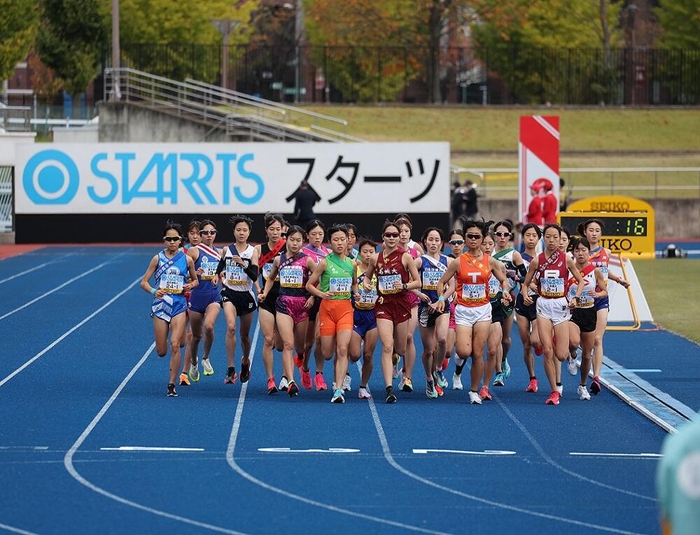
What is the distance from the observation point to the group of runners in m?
13.8

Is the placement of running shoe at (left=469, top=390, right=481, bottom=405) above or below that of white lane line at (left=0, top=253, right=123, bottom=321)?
below

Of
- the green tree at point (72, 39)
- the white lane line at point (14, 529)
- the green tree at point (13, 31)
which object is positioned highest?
the green tree at point (72, 39)

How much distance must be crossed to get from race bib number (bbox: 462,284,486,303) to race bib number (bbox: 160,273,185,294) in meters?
2.86

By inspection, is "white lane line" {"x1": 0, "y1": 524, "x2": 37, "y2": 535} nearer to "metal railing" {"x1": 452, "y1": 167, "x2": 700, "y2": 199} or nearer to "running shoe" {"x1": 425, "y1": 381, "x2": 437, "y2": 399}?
"running shoe" {"x1": 425, "y1": 381, "x2": 437, "y2": 399}

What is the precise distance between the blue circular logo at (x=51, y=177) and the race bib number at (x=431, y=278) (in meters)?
26.1

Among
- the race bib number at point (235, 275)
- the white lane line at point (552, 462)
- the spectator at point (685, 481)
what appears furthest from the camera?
the race bib number at point (235, 275)

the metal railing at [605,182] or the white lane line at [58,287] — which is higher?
the metal railing at [605,182]

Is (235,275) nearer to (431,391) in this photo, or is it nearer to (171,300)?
(171,300)

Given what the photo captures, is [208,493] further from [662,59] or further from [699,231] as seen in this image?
[662,59]

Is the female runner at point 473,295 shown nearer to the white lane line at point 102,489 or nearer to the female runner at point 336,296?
the female runner at point 336,296

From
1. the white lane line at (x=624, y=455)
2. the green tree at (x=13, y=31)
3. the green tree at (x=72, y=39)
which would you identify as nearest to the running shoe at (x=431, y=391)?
the white lane line at (x=624, y=455)

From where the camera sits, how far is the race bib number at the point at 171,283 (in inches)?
559

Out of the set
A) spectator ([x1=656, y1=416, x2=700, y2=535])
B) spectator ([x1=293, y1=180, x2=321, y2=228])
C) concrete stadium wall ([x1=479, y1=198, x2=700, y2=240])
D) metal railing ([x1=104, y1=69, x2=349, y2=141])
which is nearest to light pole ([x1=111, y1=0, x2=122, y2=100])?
metal railing ([x1=104, y1=69, x2=349, y2=141])

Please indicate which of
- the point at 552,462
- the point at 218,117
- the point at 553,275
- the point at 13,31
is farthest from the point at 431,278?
the point at 218,117
